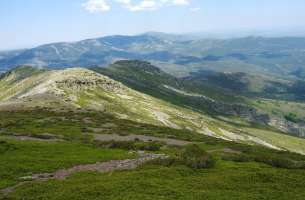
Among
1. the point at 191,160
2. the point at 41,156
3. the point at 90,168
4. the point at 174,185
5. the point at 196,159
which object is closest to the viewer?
the point at 174,185

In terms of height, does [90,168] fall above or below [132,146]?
above

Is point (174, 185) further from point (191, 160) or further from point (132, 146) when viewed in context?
point (132, 146)

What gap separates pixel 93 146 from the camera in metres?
71.2

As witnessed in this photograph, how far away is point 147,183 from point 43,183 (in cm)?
1046

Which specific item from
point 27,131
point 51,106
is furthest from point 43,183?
point 51,106

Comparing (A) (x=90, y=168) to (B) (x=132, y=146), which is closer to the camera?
(A) (x=90, y=168)

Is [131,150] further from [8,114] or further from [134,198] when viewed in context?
[8,114]

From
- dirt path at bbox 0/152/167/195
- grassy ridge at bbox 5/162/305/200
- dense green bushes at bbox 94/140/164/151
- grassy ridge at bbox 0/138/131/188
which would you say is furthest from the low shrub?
dense green bushes at bbox 94/140/164/151

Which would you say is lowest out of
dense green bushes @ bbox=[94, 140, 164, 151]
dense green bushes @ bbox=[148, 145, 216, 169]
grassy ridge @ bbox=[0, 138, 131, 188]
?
dense green bushes @ bbox=[94, 140, 164, 151]

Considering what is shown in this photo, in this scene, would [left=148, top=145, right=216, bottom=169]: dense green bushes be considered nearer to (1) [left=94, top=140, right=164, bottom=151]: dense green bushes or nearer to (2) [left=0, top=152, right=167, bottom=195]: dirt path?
(2) [left=0, top=152, right=167, bottom=195]: dirt path

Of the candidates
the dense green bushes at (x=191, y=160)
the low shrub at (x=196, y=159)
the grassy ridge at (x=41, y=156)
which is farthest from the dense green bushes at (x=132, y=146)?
the dense green bushes at (x=191, y=160)

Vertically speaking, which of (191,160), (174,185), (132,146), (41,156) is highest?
(174,185)

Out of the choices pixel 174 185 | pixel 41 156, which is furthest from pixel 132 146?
pixel 174 185

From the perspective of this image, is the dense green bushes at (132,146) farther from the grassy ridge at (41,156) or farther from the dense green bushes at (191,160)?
the dense green bushes at (191,160)
